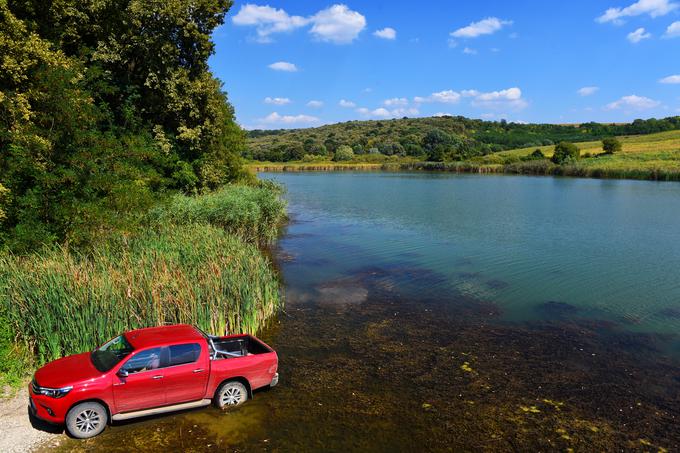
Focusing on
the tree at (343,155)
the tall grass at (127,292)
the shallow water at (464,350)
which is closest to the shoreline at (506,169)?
the tree at (343,155)

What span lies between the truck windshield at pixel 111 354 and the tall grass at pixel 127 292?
2073mm

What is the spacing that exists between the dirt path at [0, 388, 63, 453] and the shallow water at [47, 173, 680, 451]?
79 cm

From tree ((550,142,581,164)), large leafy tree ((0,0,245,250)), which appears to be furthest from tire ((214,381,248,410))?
tree ((550,142,581,164))

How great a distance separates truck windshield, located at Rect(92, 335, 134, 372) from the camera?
992cm

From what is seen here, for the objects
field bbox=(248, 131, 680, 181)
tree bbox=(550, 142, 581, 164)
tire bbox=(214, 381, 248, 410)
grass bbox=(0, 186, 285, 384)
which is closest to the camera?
tire bbox=(214, 381, 248, 410)

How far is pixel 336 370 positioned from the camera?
13570 millimetres

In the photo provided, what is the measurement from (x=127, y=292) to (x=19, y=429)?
15.0 ft

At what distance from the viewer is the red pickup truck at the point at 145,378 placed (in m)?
9.39

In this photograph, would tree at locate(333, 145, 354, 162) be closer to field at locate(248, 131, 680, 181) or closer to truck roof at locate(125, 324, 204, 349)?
field at locate(248, 131, 680, 181)

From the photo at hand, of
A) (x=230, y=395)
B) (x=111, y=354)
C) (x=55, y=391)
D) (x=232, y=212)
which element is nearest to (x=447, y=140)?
(x=232, y=212)

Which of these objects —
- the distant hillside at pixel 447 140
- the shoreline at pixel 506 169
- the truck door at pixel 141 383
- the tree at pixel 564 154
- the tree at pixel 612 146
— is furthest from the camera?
the distant hillside at pixel 447 140

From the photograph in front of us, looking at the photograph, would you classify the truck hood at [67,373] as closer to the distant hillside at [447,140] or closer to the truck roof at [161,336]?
the truck roof at [161,336]

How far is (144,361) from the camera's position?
10023mm

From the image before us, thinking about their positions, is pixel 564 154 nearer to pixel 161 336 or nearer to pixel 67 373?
pixel 161 336
